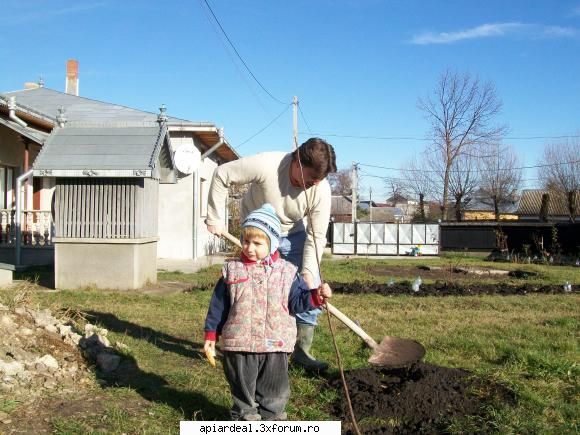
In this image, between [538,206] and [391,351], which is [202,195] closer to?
[391,351]

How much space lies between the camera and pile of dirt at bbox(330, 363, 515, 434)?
3445mm

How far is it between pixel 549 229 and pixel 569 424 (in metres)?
19.4

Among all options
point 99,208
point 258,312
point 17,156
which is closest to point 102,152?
point 99,208

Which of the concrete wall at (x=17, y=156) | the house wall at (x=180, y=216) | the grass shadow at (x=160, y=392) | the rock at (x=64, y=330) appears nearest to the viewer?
the grass shadow at (x=160, y=392)

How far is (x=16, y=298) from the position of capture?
525 centimetres

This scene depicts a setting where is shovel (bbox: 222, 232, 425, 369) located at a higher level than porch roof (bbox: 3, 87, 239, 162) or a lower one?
lower

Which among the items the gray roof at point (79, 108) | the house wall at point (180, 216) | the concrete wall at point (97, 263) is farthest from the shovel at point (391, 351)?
the house wall at point (180, 216)

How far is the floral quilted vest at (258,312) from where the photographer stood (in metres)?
3.13

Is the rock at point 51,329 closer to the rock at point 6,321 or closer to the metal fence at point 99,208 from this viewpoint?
the rock at point 6,321

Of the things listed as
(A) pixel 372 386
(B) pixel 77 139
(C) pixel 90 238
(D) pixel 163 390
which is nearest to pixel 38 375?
(D) pixel 163 390

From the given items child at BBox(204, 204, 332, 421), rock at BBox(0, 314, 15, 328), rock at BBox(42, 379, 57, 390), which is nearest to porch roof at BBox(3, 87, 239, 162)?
rock at BBox(0, 314, 15, 328)

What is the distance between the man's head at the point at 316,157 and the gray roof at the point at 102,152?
218 inches

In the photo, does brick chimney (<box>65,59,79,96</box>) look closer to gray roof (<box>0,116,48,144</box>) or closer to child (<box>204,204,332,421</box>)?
gray roof (<box>0,116,48,144</box>)

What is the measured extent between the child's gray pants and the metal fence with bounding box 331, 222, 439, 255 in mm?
20286
